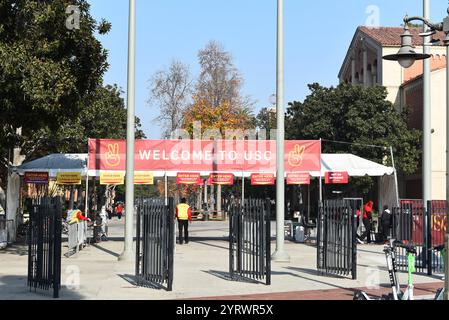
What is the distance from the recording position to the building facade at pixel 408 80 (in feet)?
157

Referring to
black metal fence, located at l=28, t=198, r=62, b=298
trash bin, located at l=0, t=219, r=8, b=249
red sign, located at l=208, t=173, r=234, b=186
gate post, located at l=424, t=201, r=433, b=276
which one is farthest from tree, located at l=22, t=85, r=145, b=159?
gate post, located at l=424, t=201, r=433, b=276

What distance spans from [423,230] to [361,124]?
107ft

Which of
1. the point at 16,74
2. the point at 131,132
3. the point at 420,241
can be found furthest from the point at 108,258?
the point at 420,241

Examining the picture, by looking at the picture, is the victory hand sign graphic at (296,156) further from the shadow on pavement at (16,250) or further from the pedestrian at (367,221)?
the shadow on pavement at (16,250)

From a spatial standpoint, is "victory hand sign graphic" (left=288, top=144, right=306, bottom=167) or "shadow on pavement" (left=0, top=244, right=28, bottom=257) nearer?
"shadow on pavement" (left=0, top=244, right=28, bottom=257)

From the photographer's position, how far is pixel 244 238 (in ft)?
44.9

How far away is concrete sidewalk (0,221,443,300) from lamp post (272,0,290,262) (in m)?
0.53

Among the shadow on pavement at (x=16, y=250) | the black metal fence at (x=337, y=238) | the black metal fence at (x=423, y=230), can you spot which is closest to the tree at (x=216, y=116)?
the shadow on pavement at (x=16, y=250)

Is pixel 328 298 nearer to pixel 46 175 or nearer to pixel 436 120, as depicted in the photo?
pixel 46 175

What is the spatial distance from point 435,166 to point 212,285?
3796 centimetres

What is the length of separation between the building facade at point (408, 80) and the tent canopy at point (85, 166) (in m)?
18.4

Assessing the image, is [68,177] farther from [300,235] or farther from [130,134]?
[300,235]

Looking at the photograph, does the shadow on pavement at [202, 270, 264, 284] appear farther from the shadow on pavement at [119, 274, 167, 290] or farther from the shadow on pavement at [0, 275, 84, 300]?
the shadow on pavement at [0, 275, 84, 300]

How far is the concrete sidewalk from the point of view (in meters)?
11.8
